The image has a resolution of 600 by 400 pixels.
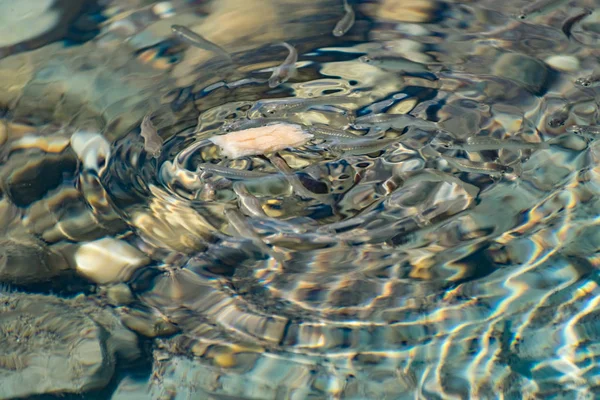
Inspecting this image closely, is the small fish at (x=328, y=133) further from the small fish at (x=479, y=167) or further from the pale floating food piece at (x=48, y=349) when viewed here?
the pale floating food piece at (x=48, y=349)

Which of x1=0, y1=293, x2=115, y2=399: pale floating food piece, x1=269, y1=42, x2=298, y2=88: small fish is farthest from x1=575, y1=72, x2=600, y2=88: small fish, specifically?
x1=0, y1=293, x2=115, y2=399: pale floating food piece

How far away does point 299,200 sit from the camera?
11.9 feet

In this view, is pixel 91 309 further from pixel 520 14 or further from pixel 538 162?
pixel 520 14

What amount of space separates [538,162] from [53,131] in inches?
126

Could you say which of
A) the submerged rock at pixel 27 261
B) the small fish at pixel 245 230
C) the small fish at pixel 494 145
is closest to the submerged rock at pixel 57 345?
the submerged rock at pixel 27 261

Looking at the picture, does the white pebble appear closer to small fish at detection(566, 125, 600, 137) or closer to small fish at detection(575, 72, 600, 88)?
small fish at detection(575, 72, 600, 88)

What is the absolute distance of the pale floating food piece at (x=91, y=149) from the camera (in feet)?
12.3

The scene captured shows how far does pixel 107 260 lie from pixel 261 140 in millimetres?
1160

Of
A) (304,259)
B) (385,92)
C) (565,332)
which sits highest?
(385,92)

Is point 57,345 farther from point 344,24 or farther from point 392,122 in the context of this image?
point 344,24

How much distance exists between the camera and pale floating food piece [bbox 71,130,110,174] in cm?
375

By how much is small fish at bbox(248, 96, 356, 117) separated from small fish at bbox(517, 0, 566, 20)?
163cm

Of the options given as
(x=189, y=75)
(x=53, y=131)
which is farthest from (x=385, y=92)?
(x=53, y=131)

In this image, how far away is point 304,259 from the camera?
3.41 meters
